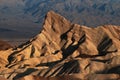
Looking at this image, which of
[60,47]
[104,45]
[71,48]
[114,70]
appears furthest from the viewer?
[60,47]

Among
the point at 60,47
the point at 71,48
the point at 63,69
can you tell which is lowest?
the point at 63,69

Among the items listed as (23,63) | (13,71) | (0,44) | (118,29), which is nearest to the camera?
(13,71)

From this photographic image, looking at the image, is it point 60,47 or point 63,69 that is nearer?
point 63,69

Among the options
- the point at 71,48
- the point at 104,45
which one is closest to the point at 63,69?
the point at 71,48

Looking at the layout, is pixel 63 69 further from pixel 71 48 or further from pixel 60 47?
pixel 60 47

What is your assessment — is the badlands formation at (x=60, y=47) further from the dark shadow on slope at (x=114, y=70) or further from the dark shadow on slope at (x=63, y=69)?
the dark shadow on slope at (x=114, y=70)

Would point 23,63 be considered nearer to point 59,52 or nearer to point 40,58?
point 40,58

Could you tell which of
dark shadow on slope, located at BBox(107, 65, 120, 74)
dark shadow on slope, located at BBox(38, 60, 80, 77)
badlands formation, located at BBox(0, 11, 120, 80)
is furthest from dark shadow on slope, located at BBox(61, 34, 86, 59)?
dark shadow on slope, located at BBox(107, 65, 120, 74)

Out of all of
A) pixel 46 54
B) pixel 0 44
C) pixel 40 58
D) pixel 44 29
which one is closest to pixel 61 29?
pixel 44 29

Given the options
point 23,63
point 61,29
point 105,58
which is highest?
point 61,29

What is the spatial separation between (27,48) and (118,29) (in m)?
24.4

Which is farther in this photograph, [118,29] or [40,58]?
[118,29]

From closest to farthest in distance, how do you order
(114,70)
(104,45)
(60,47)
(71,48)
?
1. (114,70)
2. (104,45)
3. (71,48)
4. (60,47)

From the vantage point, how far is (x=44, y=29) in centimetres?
10888
